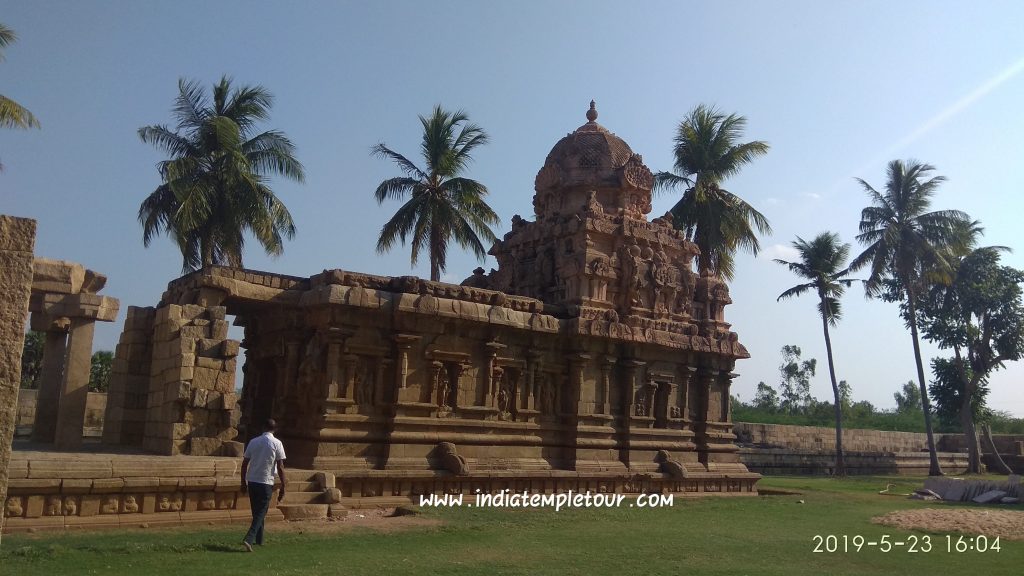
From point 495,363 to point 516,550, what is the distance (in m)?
6.50

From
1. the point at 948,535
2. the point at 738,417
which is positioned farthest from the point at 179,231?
the point at 738,417

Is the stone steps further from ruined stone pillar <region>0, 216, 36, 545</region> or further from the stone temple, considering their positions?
ruined stone pillar <region>0, 216, 36, 545</region>

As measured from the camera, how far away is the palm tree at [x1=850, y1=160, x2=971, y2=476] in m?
32.1

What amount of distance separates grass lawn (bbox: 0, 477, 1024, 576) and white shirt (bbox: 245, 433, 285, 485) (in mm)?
745

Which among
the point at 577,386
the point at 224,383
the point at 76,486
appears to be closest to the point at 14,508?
the point at 76,486

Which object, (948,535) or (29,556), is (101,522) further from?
(948,535)

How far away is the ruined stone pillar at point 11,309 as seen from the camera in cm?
462

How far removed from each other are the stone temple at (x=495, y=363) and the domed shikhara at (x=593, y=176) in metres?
0.05

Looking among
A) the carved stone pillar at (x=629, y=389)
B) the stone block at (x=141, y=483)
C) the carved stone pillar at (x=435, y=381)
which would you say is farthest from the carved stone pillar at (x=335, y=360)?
the carved stone pillar at (x=629, y=389)

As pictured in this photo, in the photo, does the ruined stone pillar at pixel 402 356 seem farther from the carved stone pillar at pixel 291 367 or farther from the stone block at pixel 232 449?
the stone block at pixel 232 449

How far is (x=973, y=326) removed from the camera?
3562cm

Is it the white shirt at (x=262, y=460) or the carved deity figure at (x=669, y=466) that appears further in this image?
the carved deity figure at (x=669, y=466)

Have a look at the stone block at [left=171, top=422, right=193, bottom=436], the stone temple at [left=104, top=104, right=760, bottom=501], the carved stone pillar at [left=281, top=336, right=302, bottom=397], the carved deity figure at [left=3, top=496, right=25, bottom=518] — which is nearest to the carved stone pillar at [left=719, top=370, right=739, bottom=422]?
the stone temple at [left=104, top=104, right=760, bottom=501]

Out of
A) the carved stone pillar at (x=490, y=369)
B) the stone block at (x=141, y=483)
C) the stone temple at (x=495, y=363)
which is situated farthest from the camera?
the carved stone pillar at (x=490, y=369)
